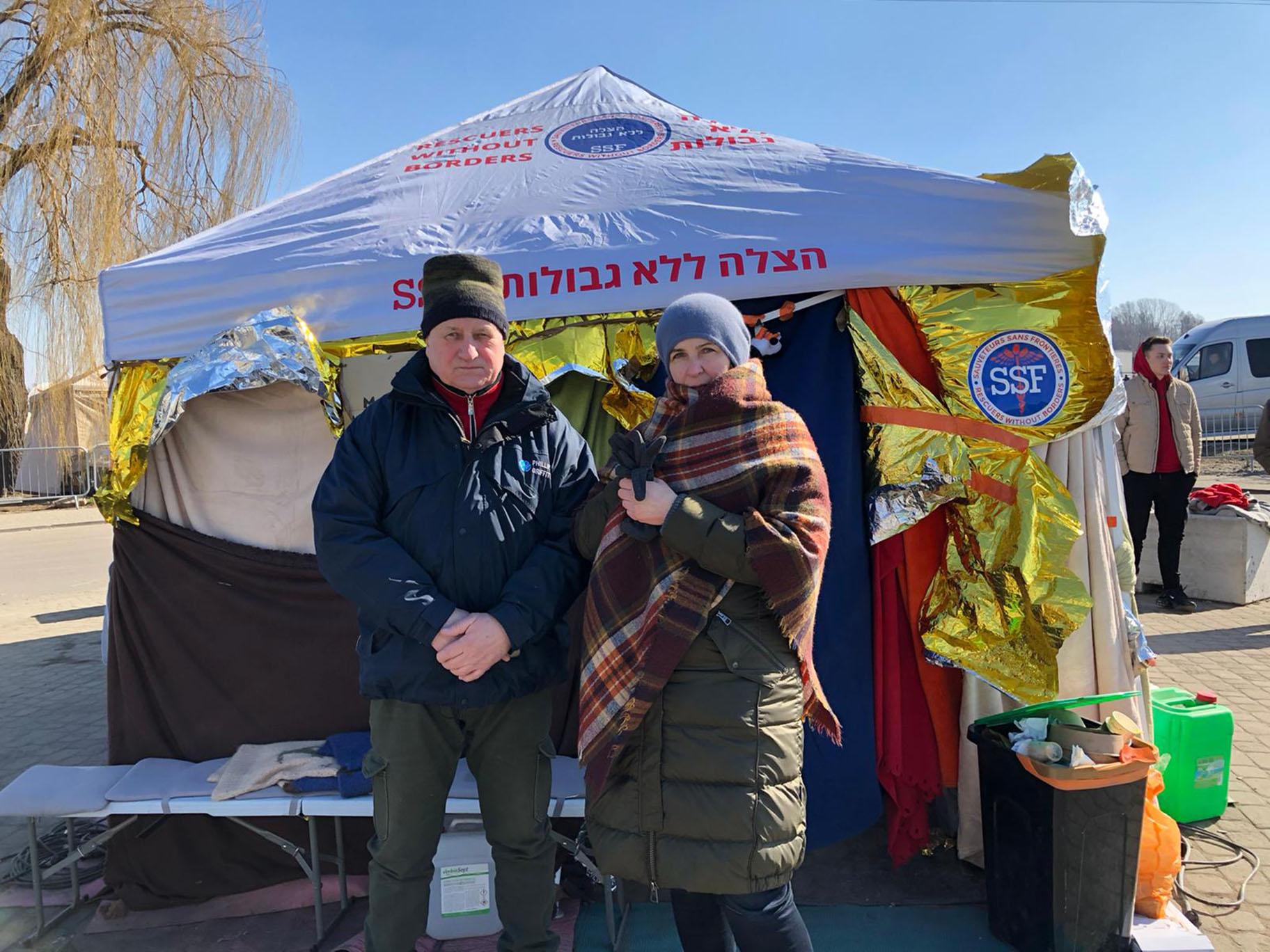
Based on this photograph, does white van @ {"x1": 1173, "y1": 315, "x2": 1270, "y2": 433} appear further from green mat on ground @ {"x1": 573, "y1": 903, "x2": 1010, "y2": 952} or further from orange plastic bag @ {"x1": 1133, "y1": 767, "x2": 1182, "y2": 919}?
green mat on ground @ {"x1": 573, "y1": 903, "x2": 1010, "y2": 952}

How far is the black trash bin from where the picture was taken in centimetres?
246

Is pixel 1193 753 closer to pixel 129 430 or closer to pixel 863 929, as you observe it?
pixel 863 929

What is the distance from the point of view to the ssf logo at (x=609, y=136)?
3807 millimetres

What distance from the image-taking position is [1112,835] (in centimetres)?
247

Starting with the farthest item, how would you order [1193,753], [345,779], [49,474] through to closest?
[49,474], [1193,753], [345,779]

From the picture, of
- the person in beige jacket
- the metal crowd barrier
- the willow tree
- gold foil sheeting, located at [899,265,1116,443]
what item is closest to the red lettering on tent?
gold foil sheeting, located at [899,265,1116,443]

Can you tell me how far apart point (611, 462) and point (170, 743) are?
227 centimetres

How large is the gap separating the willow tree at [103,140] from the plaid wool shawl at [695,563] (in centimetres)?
1186

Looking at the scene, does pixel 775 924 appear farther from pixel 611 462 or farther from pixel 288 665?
pixel 288 665

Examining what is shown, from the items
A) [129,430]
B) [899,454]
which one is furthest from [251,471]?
[899,454]

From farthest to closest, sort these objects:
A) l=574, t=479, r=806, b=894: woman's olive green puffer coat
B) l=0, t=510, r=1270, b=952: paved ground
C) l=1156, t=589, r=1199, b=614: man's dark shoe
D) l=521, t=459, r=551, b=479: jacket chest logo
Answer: l=1156, t=589, r=1199, b=614: man's dark shoe, l=0, t=510, r=1270, b=952: paved ground, l=521, t=459, r=551, b=479: jacket chest logo, l=574, t=479, r=806, b=894: woman's olive green puffer coat

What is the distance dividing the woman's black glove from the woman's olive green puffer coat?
0.10 meters

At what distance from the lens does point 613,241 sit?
3.17m

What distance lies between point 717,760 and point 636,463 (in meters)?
0.70
